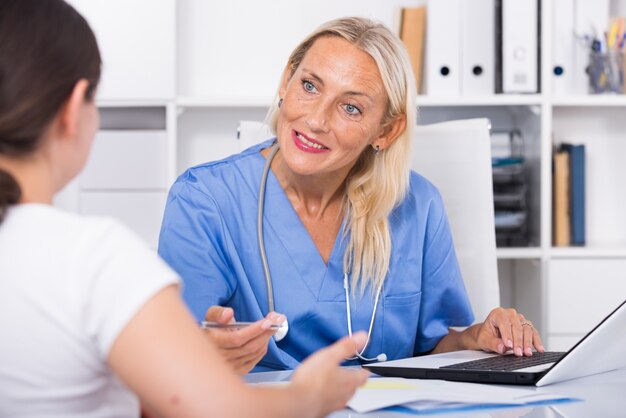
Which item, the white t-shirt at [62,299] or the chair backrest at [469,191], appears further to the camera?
the chair backrest at [469,191]

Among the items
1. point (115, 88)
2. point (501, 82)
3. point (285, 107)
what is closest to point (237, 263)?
point (285, 107)

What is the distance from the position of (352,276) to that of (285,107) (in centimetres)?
34

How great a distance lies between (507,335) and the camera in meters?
1.52

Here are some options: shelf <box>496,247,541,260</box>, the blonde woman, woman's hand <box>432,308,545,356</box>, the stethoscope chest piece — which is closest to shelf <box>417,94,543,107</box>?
shelf <box>496,247,541,260</box>

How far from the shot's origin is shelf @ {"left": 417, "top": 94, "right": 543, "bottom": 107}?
2656 mm

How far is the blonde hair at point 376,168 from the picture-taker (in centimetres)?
172

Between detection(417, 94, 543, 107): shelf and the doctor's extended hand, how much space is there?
4.97 ft

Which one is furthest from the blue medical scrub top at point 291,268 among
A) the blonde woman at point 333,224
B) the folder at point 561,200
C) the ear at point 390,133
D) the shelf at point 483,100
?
the folder at point 561,200

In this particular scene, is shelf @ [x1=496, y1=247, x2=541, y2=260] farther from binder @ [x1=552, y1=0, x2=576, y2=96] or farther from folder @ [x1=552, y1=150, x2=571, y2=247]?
binder @ [x1=552, y1=0, x2=576, y2=96]

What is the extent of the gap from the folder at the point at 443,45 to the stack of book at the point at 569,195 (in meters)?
0.39

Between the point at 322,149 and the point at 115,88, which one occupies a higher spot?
the point at 115,88

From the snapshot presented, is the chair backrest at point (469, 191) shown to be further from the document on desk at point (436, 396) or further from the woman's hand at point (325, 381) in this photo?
the woman's hand at point (325, 381)

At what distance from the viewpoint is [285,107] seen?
1759mm

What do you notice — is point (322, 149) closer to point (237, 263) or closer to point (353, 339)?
point (237, 263)
